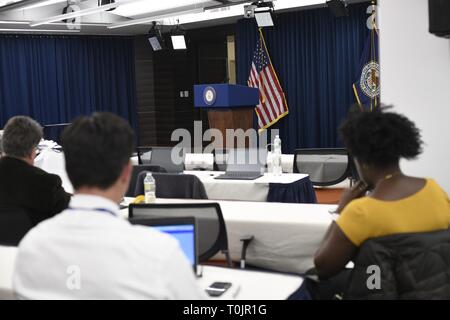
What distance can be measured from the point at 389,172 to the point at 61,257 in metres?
1.49

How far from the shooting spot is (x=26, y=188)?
364 centimetres

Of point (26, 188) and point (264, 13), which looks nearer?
point (26, 188)

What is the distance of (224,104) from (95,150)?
718 centimetres

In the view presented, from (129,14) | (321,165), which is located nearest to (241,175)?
(321,165)

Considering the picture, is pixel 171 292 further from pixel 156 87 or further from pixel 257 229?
pixel 156 87

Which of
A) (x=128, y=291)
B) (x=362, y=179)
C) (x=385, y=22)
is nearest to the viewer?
(x=128, y=291)

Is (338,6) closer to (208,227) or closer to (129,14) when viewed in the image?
(129,14)

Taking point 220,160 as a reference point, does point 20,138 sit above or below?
above

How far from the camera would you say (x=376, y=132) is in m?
2.50

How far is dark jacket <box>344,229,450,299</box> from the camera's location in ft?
7.59

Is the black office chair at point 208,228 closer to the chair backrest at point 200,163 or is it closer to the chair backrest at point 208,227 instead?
the chair backrest at point 208,227

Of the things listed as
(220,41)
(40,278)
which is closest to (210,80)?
(220,41)

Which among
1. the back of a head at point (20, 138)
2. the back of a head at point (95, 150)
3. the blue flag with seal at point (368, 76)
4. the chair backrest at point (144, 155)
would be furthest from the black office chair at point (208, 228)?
the blue flag with seal at point (368, 76)

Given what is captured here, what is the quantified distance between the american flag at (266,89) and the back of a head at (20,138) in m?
7.89
